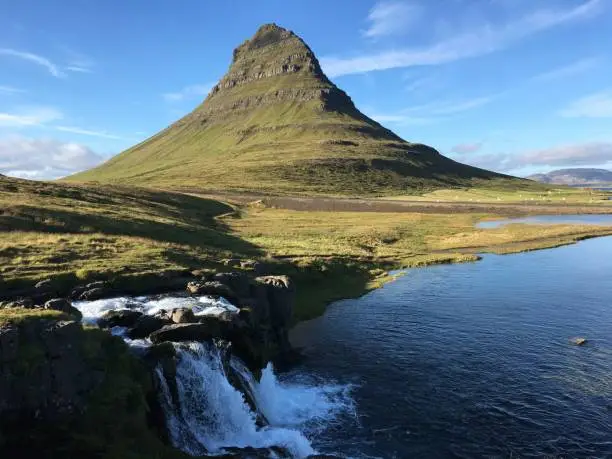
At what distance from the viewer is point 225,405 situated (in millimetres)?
29531

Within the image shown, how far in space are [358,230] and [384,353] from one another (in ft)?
254

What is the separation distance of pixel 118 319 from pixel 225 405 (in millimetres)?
9233

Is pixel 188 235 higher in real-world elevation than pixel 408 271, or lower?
higher

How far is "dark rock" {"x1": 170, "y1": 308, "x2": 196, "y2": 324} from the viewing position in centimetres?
3266

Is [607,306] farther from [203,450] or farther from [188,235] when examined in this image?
[188,235]

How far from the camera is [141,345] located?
28.3 meters

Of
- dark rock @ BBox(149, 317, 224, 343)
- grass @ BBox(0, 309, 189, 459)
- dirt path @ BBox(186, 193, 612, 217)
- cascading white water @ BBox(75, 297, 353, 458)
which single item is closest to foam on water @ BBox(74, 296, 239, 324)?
cascading white water @ BBox(75, 297, 353, 458)

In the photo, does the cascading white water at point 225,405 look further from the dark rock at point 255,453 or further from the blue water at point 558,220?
the blue water at point 558,220

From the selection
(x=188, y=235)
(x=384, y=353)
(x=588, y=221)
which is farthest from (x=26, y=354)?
(x=588, y=221)

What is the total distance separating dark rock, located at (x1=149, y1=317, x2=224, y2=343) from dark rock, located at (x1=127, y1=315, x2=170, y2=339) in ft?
3.49

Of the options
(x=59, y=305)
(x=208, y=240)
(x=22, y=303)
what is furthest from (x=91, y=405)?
(x=208, y=240)

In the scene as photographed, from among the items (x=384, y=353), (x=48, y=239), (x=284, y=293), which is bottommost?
(x=384, y=353)

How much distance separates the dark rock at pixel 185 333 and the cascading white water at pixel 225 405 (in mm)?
796

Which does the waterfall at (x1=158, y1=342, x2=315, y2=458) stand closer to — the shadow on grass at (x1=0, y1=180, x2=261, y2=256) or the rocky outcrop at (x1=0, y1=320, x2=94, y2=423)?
the rocky outcrop at (x1=0, y1=320, x2=94, y2=423)
